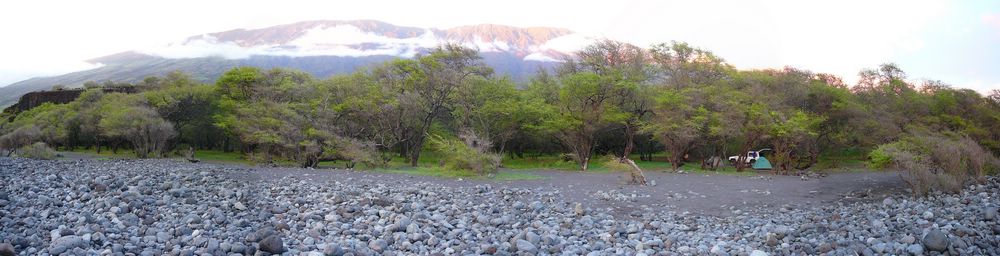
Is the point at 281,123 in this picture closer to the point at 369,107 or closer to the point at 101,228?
the point at 369,107

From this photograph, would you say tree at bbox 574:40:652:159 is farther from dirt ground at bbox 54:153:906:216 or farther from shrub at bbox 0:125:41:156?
shrub at bbox 0:125:41:156

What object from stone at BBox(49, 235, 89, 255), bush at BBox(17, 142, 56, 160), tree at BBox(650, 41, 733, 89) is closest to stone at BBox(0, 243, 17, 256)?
stone at BBox(49, 235, 89, 255)

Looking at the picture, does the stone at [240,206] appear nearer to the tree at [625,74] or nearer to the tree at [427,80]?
the tree at [427,80]

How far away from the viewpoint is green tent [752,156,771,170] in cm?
3853

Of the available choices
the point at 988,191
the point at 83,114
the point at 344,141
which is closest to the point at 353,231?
the point at 988,191

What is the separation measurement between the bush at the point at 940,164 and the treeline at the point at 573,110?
1011 centimetres

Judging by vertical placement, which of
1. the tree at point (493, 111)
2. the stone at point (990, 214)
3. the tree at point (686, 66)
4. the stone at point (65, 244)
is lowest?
the stone at point (65, 244)

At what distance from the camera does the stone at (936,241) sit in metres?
9.12

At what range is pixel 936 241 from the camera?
9.22 m

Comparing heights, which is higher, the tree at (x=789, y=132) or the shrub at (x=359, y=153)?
the tree at (x=789, y=132)

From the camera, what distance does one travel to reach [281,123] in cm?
3181

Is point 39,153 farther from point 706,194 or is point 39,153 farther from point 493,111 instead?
point 706,194

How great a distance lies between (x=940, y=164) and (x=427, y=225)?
1486 cm

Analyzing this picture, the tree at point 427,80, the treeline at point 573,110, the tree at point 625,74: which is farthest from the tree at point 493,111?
the tree at point 625,74
